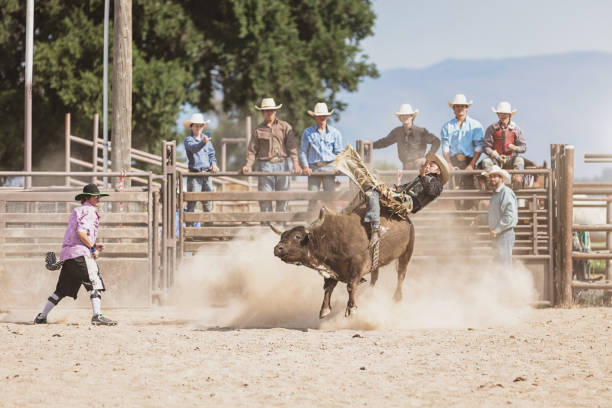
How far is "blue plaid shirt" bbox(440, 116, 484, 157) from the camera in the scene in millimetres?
12664

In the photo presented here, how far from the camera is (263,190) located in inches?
504

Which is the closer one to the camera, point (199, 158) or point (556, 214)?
point (556, 214)

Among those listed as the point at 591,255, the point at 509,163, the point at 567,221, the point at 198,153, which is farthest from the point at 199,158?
the point at 591,255

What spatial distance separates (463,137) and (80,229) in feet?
17.0

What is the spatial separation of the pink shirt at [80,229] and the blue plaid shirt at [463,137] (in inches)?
185

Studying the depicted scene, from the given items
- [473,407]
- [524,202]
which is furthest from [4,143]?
[473,407]

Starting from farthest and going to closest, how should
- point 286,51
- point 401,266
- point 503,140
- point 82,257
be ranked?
point 286,51 < point 503,140 < point 401,266 < point 82,257

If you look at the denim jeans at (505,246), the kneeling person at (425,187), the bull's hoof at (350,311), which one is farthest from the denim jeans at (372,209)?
the denim jeans at (505,246)

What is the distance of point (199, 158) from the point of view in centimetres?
1294

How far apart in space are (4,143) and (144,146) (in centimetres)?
363

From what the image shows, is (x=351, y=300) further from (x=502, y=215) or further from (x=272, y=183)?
(x=272, y=183)

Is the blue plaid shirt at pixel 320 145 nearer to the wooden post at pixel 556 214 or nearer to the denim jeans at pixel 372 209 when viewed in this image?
the denim jeans at pixel 372 209

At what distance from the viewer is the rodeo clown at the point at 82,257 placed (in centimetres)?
1042

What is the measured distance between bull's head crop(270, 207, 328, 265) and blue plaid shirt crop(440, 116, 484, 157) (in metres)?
3.06
